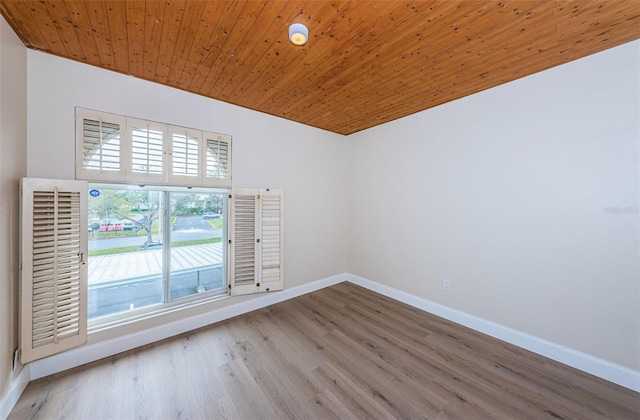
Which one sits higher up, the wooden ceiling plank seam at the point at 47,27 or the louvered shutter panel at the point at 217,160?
the wooden ceiling plank seam at the point at 47,27

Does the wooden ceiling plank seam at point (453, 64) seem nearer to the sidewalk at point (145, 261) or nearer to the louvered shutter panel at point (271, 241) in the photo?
the louvered shutter panel at point (271, 241)

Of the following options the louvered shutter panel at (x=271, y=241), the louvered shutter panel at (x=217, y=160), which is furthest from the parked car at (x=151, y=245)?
the louvered shutter panel at (x=271, y=241)

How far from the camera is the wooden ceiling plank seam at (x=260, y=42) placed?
1568 millimetres

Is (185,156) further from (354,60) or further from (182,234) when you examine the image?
(354,60)

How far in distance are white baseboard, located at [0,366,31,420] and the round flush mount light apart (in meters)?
3.13

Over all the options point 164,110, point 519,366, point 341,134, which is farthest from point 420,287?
point 164,110

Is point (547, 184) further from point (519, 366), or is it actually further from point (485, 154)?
point (519, 366)

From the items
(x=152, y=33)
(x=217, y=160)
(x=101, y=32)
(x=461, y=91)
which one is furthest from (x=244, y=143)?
(x=461, y=91)

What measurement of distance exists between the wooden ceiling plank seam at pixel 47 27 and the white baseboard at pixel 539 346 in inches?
171

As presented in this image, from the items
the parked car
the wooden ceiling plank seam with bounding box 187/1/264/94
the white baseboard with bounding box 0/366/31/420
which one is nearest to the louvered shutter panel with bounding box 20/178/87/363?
the white baseboard with bounding box 0/366/31/420

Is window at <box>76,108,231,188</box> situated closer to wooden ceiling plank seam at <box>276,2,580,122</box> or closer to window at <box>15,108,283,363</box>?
window at <box>15,108,283,363</box>

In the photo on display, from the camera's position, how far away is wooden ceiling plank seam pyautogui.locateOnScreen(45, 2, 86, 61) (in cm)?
149

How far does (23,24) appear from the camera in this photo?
1625mm

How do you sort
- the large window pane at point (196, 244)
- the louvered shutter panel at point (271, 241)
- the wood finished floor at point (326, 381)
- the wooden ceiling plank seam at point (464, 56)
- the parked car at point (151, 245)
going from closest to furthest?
the wood finished floor at point (326, 381), the wooden ceiling plank seam at point (464, 56), the parked car at point (151, 245), the large window pane at point (196, 244), the louvered shutter panel at point (271, 241)
